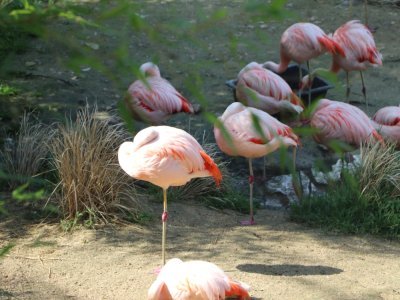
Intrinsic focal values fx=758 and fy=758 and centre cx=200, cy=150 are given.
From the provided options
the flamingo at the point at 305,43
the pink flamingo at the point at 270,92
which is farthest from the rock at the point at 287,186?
the flamingo at the point at 305,43

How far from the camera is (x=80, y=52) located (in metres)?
1.15

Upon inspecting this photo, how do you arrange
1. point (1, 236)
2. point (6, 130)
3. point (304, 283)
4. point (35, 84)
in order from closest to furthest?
point (304, 283)
point (1, 236)
point (6, 130)
point (35, 84)

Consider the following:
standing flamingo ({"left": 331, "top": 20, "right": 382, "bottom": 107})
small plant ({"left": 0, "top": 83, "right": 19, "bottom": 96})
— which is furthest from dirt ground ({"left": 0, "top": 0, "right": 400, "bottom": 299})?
small plant ({"left": 0, "top": 83, "right": 19, "bottom": 96})

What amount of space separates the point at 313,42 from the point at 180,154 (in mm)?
2403

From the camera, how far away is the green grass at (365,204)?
450 centimetres

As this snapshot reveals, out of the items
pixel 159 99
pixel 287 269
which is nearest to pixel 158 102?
pixel 159 99

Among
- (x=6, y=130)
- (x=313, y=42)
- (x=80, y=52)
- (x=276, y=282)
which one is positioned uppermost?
(x=80, y=52)

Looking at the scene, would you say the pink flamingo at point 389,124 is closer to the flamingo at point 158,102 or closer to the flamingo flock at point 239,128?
the flamingo flock at point 239,128

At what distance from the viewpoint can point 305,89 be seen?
6039 millimetres

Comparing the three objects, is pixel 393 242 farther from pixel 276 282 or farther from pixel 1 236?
pixel 1 236

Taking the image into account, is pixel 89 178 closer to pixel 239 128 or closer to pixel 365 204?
pixel 239 128

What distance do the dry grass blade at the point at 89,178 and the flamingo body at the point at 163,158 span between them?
0.53m

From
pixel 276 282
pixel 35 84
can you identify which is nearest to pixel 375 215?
pixel 276 282

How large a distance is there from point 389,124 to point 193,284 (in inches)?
102
